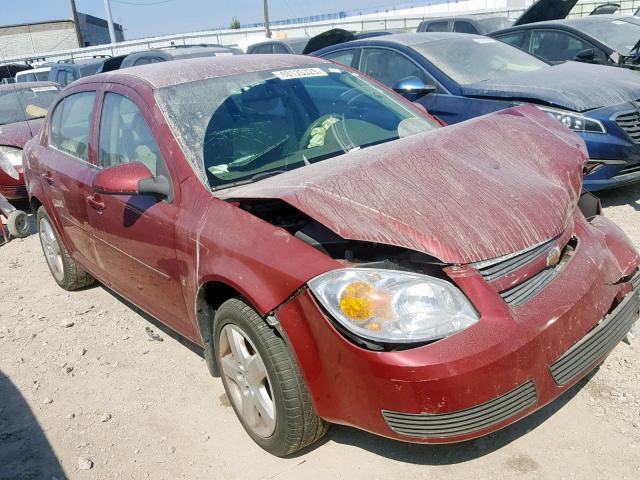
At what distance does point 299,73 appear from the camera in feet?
11.6

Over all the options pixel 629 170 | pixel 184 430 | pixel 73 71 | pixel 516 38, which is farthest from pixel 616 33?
pixel 73 71

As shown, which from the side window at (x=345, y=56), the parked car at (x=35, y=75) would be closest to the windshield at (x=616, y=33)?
the side window at (x=345, y=56)

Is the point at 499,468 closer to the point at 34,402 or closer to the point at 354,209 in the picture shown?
the point at 354,209

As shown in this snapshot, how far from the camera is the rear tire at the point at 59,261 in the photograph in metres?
4.55

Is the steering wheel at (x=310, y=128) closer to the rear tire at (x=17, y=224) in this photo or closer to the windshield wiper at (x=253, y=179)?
the windshield wiper at (x=253, y=179)

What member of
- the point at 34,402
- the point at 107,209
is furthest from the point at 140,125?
the point at 34,402

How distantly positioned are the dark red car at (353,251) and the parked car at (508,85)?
2053 mm

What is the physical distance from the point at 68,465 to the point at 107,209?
1379 mm

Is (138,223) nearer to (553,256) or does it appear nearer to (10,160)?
(553,256)

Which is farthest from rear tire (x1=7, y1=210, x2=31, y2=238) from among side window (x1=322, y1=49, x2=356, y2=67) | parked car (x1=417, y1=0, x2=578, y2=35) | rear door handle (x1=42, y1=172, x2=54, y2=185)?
parked car (x1=417, y1=0, x2=578, y2=35)

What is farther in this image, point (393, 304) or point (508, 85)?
point (508, 85)

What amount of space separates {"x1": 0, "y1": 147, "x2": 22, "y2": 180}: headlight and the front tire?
5330 mm

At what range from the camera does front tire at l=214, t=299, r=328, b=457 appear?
227 centimetres

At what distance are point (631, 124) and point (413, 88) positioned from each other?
185cm
